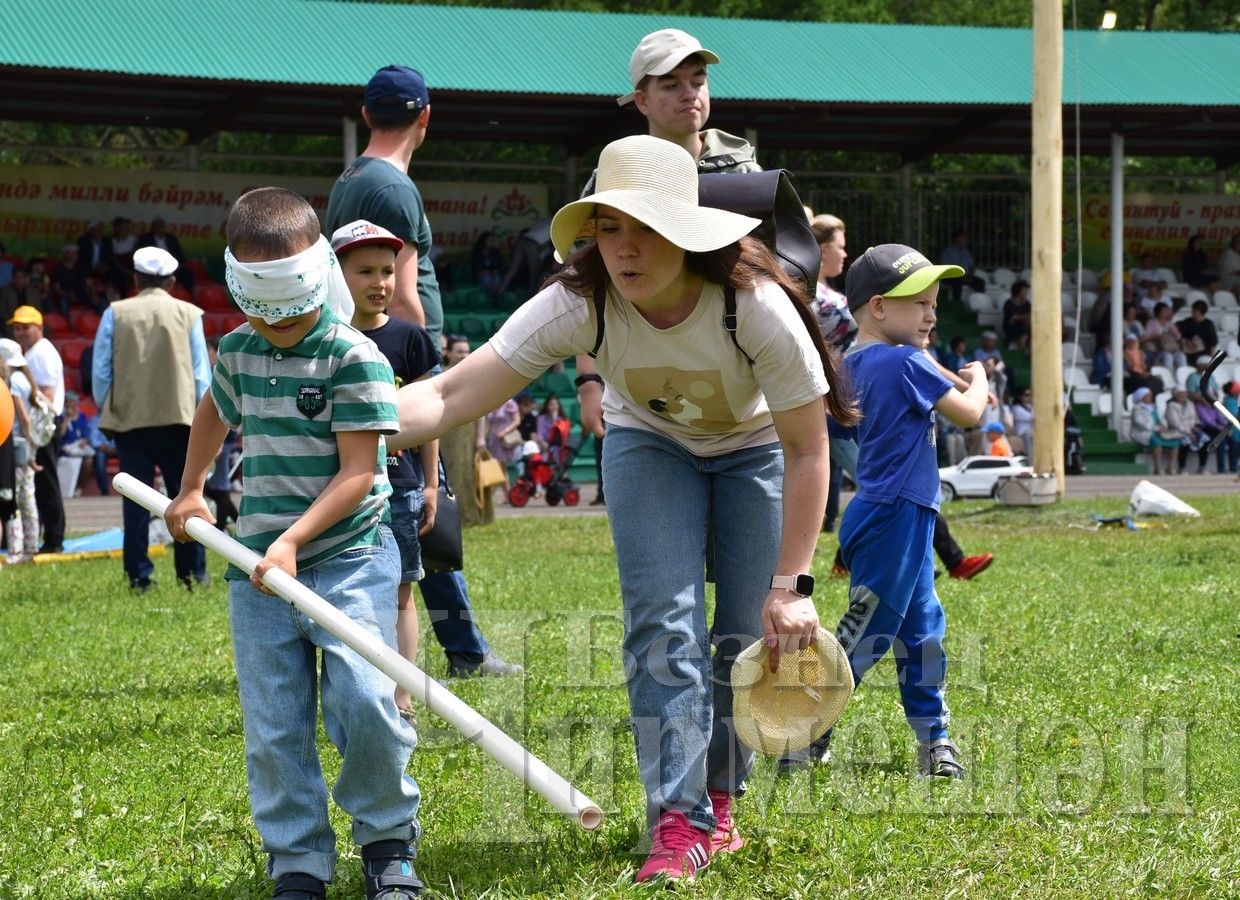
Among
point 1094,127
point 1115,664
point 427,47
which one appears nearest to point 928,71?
point 1094,127

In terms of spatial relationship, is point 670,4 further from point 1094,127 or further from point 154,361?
Result: point 154,361

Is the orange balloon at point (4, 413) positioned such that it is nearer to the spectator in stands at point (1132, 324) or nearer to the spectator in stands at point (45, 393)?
the spectator in stands at point (45, 393)

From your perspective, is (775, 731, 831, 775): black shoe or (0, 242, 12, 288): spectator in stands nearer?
(775, 731, 831, 775): black shoe

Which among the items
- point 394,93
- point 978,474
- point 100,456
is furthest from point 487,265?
point 394,93

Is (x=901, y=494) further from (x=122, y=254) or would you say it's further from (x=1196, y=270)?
(x=1196, y=270)

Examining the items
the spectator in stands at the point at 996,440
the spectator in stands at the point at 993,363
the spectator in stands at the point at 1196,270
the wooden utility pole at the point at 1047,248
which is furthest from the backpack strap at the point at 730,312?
the spectator in stands at the point at 1196,270

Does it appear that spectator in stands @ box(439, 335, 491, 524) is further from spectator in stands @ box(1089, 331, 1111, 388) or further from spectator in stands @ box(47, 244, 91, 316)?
spectator in stands @ box(1089, 331, 1111, 388)

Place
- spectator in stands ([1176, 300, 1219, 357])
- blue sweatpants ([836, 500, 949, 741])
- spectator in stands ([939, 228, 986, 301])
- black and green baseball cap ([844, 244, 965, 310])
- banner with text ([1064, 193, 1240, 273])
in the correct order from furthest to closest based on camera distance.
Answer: banner with text ([1064, 193, 1240, 273]) → spectator in stands ([939, 228, 986, 301]) → spectator in stands ([1176, 300, 1219, 357]) → black and green baseball cap ([844, 244, 965, 310]) → blue sweatpants ([836, 500, 949, 741])

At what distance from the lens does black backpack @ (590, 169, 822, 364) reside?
13.2 ft

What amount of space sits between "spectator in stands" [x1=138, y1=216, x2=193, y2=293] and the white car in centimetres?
1266

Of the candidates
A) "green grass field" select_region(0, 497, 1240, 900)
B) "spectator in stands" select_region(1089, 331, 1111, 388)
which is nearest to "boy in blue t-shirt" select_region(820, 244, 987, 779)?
"green grass field" select_region(0, 497, 1240, 900)

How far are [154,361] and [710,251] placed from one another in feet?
20.9

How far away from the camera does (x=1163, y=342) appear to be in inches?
1155

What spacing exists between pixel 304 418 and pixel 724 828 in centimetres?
141
